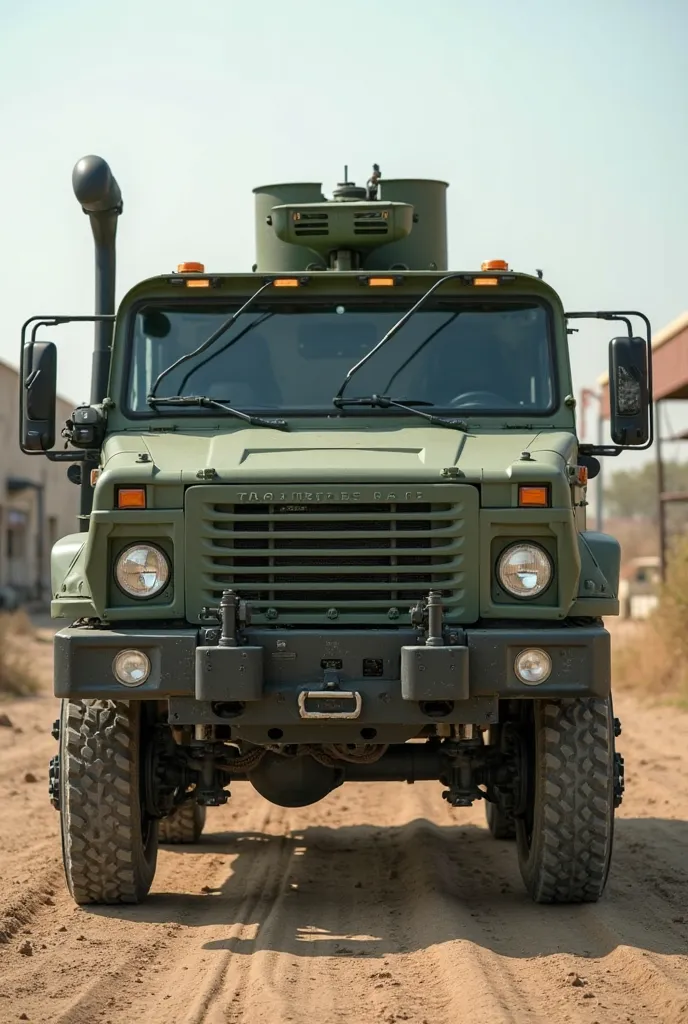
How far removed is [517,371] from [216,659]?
2.49 metres

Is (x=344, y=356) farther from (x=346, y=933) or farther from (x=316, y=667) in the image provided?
(x=346, y=933)

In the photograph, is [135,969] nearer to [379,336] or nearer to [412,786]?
[379,336]

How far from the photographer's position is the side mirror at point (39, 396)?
7.72 m

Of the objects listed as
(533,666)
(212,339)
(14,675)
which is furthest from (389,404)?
(14,675)

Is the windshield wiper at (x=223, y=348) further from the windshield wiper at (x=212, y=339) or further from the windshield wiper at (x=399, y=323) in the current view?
the windshield wiper at (x=399, y=323)

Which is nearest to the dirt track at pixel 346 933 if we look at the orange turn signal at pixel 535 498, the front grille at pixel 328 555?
the front grille at pixel 328 555

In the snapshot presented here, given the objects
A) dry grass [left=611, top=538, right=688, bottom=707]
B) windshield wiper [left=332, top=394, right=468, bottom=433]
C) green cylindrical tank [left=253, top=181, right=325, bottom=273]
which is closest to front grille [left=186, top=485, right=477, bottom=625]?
windshield wiper [left=332, top=394, right=468, bottom=433]

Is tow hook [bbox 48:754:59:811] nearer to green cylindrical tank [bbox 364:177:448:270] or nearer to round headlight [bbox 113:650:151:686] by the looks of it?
round headlight [bbox 113:650:151:686]

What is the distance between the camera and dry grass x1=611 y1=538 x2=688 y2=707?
18391 mm

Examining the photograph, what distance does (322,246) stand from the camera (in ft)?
29.2

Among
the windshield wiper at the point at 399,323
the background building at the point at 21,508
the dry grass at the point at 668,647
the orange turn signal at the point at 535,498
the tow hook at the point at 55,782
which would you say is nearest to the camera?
the orange turn signal at the point at 535,498

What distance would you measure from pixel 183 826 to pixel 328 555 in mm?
3495

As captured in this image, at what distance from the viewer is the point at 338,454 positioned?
277 inches

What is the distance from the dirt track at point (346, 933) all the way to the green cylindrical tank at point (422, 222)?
361cm
